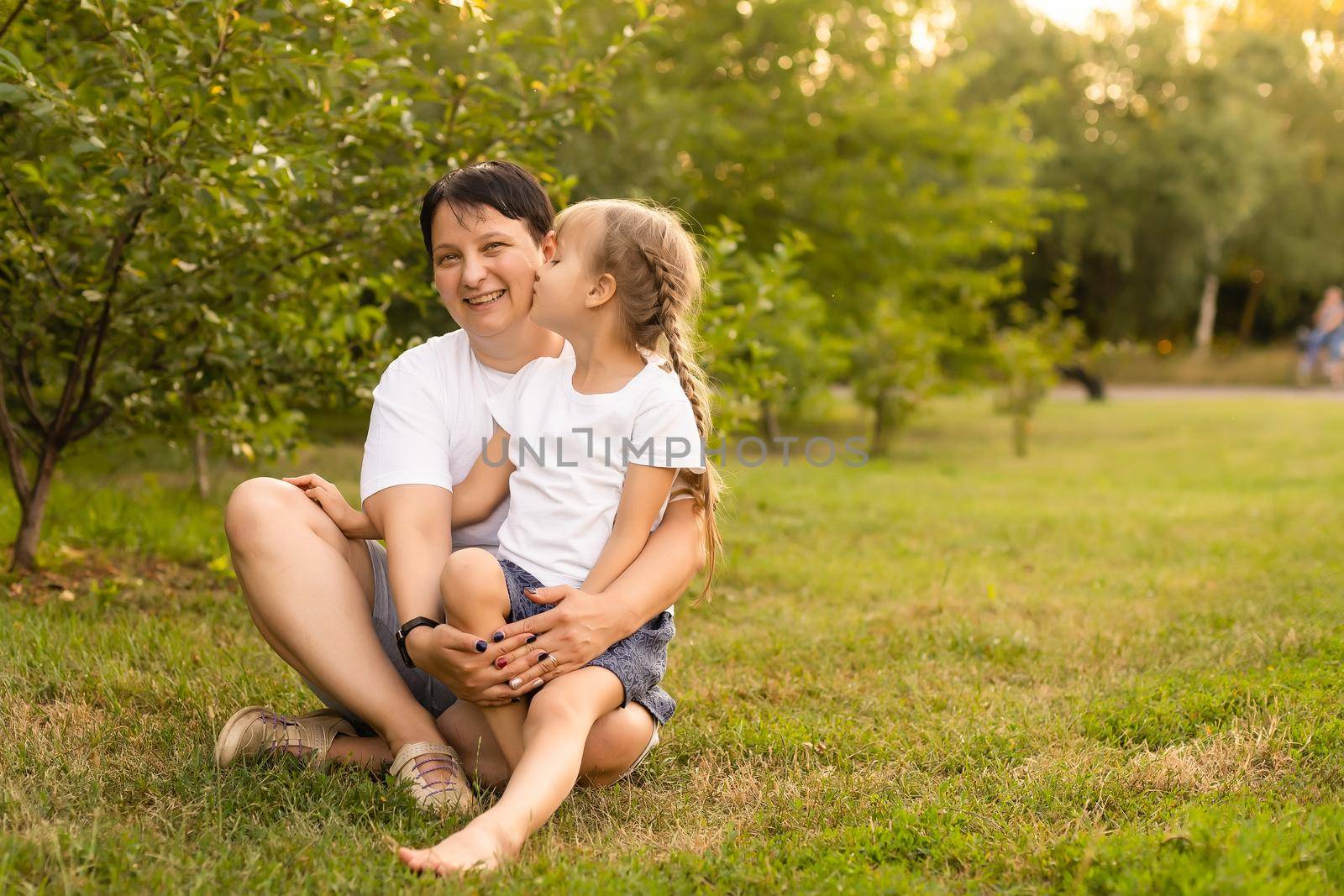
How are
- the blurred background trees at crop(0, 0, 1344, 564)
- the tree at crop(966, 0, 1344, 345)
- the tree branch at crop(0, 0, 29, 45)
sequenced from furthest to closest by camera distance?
the tree at crop(966, 0, 1344, 345)
the blurred background trees at crop(0, 0, 1344, 564)
the tree branch at crop(0, 0, 29, 45)

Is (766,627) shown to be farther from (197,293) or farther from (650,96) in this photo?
(650,96)

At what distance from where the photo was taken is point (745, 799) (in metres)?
2.39

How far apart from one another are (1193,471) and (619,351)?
779cm

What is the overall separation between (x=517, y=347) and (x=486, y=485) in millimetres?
326

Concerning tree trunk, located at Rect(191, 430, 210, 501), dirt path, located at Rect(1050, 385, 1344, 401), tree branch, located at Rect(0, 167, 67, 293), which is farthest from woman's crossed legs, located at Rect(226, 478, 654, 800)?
dirt path, located at Rect(1050, 385, 1344, 401)

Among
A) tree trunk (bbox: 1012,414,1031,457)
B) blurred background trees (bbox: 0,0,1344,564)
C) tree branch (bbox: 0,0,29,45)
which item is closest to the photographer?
tree branch (bbox: 0,0,29,45)

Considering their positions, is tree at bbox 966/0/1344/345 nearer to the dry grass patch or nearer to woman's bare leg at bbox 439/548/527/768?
the dry grass patch

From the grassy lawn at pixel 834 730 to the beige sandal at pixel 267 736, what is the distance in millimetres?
58

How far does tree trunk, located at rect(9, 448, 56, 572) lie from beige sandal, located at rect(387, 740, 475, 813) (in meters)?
2.34

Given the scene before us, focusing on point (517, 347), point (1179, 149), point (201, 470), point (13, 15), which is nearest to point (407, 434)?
point (517, 347)

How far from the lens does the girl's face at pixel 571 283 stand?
7.72 ft

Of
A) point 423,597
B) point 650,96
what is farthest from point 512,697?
point 650,96

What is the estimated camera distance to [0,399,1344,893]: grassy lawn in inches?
76.9

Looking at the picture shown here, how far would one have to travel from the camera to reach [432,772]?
2232 mm
